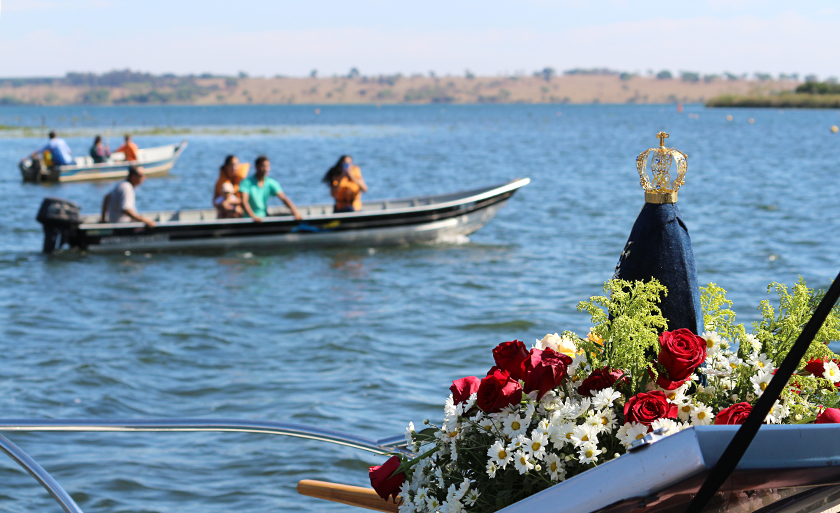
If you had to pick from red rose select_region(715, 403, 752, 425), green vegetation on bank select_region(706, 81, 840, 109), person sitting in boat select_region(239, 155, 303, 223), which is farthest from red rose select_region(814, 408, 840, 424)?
green vegetation on bank select_region(706, 81, 840, 109)

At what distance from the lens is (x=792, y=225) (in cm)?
1986

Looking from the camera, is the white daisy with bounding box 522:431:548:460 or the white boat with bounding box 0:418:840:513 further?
the white daisy with bounding box 522:431:548:460

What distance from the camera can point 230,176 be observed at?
15.7 metres

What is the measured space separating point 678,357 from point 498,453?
0.53 meters

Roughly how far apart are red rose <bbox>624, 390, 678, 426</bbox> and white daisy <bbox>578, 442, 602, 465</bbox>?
4.5 inches

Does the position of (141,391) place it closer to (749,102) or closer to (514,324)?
(514,324)

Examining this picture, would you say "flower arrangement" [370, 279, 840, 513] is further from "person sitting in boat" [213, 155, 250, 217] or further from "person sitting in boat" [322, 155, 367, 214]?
"person sitting in boat" [213, 155, 250, 217]

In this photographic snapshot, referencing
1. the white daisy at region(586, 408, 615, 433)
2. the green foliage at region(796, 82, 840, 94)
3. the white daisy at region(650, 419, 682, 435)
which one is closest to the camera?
the white daisy at region(650, 419, 682, 435)

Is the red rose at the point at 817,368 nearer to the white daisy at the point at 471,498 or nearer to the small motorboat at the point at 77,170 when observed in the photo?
the white daisy at the point at 471,498

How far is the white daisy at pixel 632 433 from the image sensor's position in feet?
6.51

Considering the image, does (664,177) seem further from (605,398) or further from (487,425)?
(487,425)

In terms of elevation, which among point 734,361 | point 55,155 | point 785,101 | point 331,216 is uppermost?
point 785,101

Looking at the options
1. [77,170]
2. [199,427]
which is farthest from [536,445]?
[77,170]

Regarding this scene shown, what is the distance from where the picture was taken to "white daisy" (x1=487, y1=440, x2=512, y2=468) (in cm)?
208
